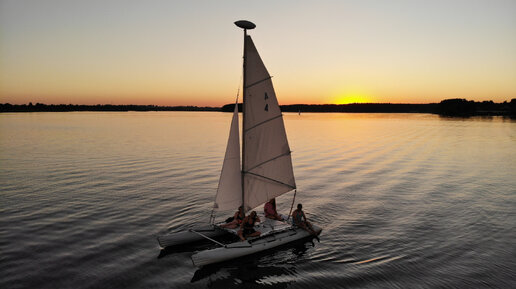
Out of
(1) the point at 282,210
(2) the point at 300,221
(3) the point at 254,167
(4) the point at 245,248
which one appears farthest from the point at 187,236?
(1) the point at 282,210

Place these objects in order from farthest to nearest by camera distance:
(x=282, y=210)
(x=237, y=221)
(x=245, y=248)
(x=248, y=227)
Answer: (x=282, y=210), (x=237, y=221), (x=248, y=227), (x=245, y=248)

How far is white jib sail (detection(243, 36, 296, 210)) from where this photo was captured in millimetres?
18922

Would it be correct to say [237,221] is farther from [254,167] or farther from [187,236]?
[254,167]

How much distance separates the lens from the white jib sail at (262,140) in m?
18.9

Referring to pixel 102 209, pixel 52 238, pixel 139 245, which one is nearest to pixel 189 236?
pixel 139 245

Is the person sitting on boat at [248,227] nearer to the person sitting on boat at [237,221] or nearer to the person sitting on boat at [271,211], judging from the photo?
the person sitting on boat at [237,221]

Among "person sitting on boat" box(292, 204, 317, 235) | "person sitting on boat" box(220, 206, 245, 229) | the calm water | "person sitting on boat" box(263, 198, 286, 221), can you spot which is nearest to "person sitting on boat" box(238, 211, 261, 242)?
"person sitting on boat" box(220, 206, 245, 229)

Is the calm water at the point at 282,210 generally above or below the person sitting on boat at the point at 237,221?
below

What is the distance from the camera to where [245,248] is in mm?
18516

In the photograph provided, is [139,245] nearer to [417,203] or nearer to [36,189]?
[36,189]

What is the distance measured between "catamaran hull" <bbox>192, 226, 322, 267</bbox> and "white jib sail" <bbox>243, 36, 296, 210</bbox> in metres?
2.40

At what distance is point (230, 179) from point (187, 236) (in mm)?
4410

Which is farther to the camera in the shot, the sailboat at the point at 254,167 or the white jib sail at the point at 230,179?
the white jib sail at the point at 230,179

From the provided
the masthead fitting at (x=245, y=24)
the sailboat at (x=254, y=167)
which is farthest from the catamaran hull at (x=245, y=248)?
the masthead fitting at (x=245, y=24)
